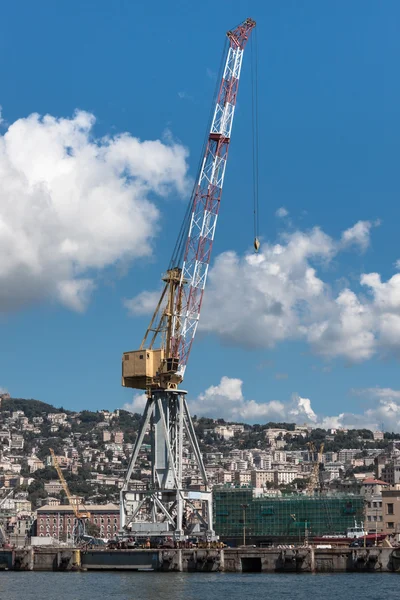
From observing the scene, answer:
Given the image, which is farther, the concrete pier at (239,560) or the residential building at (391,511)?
the residential building at (391,511)

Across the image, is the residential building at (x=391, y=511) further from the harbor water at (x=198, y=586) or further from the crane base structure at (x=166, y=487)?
the harbor water at (x=198, y=586)

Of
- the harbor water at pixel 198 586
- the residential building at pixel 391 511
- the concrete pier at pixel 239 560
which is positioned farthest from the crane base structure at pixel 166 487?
the residential building at pixel 391 511

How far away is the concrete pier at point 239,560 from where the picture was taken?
313 ft

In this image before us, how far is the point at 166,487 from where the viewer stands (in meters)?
108

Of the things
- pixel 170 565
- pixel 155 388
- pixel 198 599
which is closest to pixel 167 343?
pixel 155 388

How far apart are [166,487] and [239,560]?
506 inches

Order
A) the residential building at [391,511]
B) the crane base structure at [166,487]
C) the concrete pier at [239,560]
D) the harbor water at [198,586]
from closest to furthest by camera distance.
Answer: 1. the harbor water at [198,586]
2. the concrete pier at [239,560]
3. the crane base structure at [166,487]
4. the residential building at [391,511]

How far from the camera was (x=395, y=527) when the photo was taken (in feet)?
494

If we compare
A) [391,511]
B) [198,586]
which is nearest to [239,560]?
[198,586]

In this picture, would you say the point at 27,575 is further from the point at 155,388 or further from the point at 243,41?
the point at 243,41

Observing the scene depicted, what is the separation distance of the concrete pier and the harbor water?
159 centimetres

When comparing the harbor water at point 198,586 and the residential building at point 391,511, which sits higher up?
the residential building at point 391,511

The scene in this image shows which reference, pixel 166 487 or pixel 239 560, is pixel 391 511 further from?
pixel 239 560

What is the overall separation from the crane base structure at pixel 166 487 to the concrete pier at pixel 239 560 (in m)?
5.82
